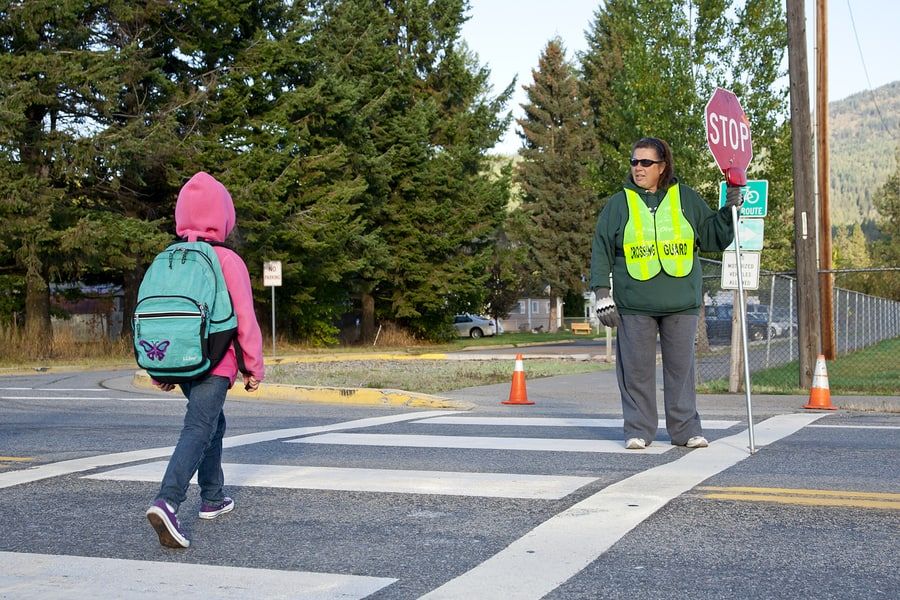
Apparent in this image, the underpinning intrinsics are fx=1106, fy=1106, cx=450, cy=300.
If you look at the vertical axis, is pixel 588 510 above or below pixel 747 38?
below

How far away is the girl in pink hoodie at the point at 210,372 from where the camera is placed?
5.06 metres

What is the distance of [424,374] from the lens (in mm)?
19875

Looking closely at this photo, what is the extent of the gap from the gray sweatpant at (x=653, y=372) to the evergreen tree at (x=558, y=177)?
185 ft

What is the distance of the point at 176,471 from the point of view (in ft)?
16.8

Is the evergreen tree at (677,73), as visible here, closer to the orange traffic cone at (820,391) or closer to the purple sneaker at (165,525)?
the orange traffic cone at (820,391)

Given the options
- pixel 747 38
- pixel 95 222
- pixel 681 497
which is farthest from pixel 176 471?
pixel 747 38

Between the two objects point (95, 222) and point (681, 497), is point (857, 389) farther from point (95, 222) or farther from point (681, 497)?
point (95, 222)

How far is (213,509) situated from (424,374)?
14.2 metres

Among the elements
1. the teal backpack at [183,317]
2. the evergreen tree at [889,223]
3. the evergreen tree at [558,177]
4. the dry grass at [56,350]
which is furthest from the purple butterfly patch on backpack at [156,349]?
the evergreen tree at [889,223]

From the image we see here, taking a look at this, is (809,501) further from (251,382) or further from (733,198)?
(251,382)

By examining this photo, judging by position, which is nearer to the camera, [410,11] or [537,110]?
[410,11]

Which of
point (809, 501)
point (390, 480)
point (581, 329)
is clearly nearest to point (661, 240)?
point (809, 501)

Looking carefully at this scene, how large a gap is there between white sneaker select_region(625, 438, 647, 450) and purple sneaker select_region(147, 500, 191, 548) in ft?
12.2

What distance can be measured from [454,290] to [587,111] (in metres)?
24.9
